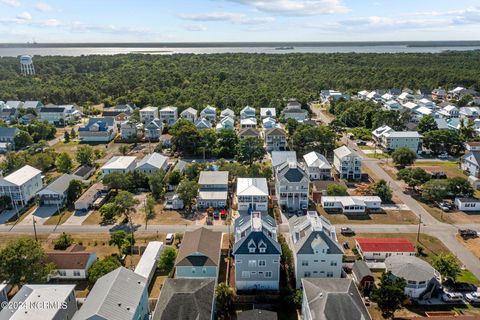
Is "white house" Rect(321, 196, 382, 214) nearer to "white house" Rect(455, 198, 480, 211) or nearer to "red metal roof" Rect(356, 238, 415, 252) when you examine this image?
"red metal roof" Rect(356, 238, 415, 252)

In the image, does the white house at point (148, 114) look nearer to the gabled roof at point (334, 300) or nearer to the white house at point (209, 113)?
the white house at point (209, 113)

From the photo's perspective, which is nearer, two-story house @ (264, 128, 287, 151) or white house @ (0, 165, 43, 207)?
white house @ (0, 165, 43, 207)

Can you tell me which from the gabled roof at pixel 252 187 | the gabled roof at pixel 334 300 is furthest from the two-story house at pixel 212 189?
the gabled roof at pixel 334 300

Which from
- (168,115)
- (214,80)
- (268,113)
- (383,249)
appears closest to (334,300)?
(383,249)

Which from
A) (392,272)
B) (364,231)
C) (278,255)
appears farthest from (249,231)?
(364,231)

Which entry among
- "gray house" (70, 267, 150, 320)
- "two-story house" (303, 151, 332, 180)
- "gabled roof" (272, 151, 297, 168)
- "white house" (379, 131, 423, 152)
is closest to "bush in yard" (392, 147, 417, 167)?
"white house" (379, 131, 423, 152)
